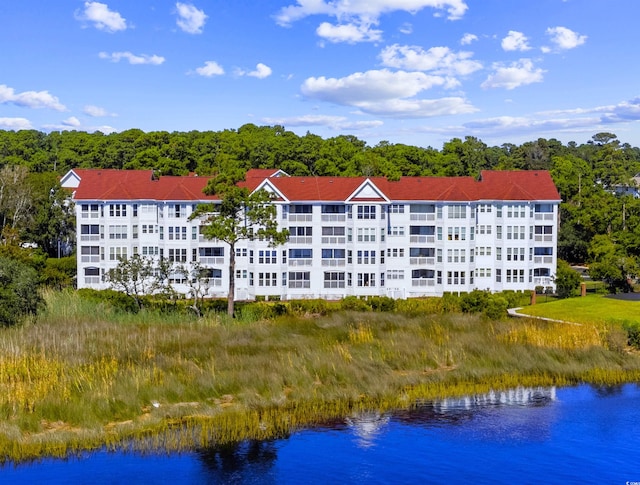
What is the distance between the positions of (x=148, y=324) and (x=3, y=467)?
15.7m

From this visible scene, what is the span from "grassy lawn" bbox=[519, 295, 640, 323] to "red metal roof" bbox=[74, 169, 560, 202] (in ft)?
46.3

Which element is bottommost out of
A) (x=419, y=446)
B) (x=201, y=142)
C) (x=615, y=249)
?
(x=419, y=446)

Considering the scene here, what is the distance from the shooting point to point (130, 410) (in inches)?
965

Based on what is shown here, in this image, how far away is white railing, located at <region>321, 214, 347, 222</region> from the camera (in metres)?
60.0

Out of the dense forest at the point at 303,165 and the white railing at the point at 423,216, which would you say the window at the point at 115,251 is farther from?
the white railing at the point at 423,216

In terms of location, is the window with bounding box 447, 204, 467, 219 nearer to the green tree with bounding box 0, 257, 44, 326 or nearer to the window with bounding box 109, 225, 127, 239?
the window with bounding box 109, 225, 127, 239

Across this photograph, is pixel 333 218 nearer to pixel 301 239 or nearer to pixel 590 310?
pixel 301 239

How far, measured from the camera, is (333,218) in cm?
6006

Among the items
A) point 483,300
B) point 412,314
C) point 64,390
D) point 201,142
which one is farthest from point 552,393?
point 201,142

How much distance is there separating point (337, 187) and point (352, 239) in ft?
16.7

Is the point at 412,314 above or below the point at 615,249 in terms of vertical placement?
below

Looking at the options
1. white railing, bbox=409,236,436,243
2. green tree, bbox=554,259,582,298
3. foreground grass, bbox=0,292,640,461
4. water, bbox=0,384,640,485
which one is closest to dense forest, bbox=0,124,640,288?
green tree, bbox=554,259,582,298

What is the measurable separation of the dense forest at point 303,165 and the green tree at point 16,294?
24262 millimetres

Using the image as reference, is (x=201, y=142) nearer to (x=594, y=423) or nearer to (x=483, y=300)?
(x=483, y=300)
